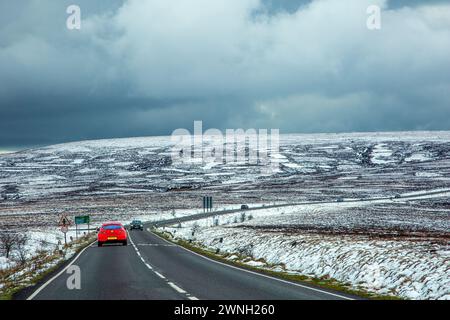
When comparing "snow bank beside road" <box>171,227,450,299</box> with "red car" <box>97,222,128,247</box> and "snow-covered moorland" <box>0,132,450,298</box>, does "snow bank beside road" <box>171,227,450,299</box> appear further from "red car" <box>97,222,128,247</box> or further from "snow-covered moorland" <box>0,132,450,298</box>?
"red car" <box>97,222,128,247</box>

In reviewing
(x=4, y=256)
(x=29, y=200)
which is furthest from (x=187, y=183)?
(x=4, y=256)

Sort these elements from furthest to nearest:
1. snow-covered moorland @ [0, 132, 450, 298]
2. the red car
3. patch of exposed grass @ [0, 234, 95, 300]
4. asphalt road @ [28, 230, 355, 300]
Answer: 1. the red car
2. snow-covered moorland @ [0, 132, 450, 298]
3. patch of exposed grass @ [0, 234, 95, 300]
4. asphalt road @ [28, 230, 355, 300]

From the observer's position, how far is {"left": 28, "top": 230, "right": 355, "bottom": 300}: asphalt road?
14.4m

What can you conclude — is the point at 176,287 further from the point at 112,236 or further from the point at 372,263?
the point at 112,236

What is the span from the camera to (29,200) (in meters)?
138

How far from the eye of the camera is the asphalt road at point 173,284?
1443cm

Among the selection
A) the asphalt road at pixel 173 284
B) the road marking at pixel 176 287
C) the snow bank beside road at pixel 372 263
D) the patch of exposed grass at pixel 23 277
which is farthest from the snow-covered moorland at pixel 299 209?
the patch of exposed grass at pixel 23 277

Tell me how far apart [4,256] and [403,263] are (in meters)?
30.7

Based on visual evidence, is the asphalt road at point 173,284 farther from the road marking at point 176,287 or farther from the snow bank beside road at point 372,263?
the snow bank beside road at point 372,263

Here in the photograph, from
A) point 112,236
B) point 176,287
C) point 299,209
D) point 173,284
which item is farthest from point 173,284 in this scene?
point 299,209

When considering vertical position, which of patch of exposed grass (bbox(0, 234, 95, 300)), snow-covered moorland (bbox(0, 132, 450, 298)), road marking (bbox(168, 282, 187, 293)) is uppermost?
road marking (bbox(168, 282, 187, 293))

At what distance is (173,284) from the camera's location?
16797 millimetres

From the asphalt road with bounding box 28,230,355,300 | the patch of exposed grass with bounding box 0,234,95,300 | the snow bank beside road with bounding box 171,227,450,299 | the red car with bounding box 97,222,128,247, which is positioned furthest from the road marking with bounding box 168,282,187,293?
the red car with bounding box 97,222,128,247

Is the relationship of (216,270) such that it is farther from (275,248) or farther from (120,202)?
(120,202)
